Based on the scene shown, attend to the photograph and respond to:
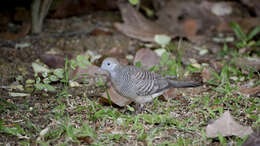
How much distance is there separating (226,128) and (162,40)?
2.59 meters

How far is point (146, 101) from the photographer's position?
416cm

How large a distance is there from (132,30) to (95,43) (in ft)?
2.06

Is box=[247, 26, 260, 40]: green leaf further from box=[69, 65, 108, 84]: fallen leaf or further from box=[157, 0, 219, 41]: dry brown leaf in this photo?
box=[69, 65, 108, 84]: fallen leaf

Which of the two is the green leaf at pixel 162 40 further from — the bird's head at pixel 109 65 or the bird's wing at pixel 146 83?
the bird's head at pixel 109 65

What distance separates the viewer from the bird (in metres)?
4.01

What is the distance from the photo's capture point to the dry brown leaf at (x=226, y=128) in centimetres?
338

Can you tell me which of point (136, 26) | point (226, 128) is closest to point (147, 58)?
point (136, 26)

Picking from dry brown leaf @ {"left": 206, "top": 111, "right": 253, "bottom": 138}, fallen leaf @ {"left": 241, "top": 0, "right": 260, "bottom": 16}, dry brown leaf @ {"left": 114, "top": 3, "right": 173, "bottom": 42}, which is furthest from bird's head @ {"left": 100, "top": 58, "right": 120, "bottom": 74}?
Result: fallen leaf @ {"left": 241, "top": 0, "right": 260, "bottom": 16}

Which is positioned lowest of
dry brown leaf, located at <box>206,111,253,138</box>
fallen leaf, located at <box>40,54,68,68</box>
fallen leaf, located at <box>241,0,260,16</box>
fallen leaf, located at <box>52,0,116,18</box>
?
dry brown leaf, located at <box>206,111,253,138</box>

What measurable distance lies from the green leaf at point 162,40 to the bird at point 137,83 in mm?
1556

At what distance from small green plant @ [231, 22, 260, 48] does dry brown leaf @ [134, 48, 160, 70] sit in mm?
1376

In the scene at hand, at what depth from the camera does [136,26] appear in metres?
5.85

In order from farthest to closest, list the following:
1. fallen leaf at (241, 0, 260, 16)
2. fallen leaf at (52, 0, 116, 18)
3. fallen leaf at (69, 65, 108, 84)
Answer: fallen leaf at (241, 0, 260, 16), fallen leaf at (52, 0, 116, 18), fallen leaf at (69, 65, 108, 84)

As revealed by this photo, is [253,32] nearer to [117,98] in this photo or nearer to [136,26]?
[136,26]
